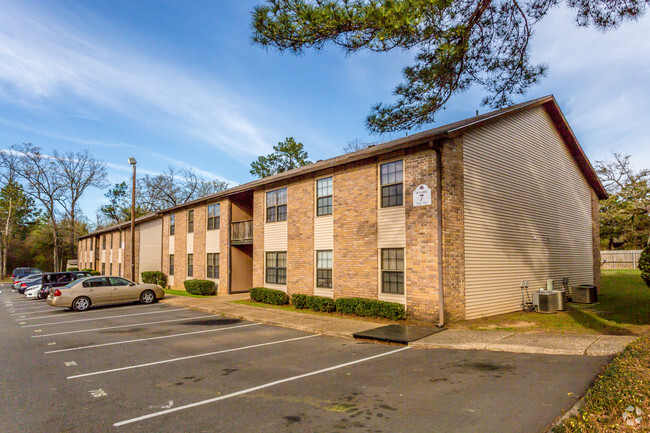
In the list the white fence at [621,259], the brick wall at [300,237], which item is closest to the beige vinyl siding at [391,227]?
the brick wall at [300,237]

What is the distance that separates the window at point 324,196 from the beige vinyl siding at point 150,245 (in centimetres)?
2155

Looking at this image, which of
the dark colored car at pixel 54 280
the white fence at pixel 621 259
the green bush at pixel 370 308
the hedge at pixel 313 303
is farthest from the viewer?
the white fence at pixel 621 259

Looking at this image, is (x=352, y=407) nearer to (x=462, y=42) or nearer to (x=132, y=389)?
(x=132, y=389)

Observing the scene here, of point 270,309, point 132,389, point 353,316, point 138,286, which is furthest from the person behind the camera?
point 138,286

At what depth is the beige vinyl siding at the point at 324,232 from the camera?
50.7 feet

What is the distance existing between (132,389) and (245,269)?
56.1 feet

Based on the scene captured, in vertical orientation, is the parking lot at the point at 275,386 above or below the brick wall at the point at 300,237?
below

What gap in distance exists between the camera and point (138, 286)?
19656 mm

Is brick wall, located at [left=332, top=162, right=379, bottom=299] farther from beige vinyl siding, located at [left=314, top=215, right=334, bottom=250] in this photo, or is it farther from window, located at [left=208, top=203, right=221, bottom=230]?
window, located at [left=208, top=203, right=221, bottom=230]

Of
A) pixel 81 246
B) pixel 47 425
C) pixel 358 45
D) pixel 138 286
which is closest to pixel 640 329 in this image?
pixel 358 45

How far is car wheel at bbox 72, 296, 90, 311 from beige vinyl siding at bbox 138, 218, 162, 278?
1485cm

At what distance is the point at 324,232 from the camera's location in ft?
51.8

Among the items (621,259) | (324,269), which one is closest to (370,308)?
(324,269)

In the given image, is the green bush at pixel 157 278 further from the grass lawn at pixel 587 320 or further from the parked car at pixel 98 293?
the grass lawn at pixel 587 320
